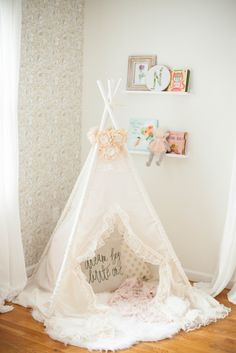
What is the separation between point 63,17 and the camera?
349 cm

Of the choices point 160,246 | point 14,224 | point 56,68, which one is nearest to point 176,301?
point 160,246

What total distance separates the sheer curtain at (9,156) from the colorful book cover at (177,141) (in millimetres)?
1276

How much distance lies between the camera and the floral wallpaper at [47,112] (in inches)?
126

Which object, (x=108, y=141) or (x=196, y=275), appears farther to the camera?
(x=196, y=275)

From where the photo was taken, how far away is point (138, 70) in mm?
3541

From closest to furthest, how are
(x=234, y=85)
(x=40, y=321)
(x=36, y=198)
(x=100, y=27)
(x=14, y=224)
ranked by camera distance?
(x=40, y=321) → (x=14, y=224) → (x=234, y=85) → (x=36, y=198) → (x=100, y=27)

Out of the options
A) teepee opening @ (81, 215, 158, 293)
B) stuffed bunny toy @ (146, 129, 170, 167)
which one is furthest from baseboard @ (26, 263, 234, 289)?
stuffed bunny toy @ (146, 129, 170, 167)

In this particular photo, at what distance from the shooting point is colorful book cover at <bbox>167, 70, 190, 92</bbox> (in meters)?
3.34

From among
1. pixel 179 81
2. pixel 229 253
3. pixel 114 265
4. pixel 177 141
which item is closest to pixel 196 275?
pixel 229 253

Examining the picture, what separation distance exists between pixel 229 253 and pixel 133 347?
110 centimetres

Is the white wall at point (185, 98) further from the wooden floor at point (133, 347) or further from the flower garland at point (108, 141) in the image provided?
the wooden floor at point (133, 347)

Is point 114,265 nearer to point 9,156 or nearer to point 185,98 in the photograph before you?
point 9,156

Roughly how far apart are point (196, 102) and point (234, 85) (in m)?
0.32

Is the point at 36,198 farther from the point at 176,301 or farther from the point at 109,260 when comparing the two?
the point at 176,301
